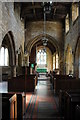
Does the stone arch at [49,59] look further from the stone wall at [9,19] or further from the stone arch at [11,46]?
the stone arch at [11,46]

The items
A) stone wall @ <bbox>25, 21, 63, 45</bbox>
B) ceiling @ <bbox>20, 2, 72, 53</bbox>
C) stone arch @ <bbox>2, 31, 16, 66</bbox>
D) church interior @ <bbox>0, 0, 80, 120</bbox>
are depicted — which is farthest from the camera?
stone wall @ <bbox>25, 21, 63, 45</bbox>

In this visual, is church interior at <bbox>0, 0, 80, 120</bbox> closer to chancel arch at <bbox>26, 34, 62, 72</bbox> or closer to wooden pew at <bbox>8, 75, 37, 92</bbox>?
wooden pew at <bbox>8, 75, 37, 92</bbox>

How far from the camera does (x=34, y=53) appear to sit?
2723 centimetres

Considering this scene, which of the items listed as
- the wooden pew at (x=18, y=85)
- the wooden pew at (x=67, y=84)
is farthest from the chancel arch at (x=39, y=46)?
the wooden pew at (x=67, y=84)

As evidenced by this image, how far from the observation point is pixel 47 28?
67.9ft

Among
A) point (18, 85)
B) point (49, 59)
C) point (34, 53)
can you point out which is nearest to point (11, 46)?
point (18, 85)

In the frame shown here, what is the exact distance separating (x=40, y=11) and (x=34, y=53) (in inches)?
418

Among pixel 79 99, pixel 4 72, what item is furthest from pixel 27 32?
pixel 79 99

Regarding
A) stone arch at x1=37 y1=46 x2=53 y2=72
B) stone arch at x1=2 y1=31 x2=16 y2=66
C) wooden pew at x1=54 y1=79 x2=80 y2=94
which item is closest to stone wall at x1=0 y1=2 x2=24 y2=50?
stone arch at x1=2 y1=31 x2=16 y2=66

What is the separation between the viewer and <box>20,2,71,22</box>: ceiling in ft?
50.8

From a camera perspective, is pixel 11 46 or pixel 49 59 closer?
pixel 11 46

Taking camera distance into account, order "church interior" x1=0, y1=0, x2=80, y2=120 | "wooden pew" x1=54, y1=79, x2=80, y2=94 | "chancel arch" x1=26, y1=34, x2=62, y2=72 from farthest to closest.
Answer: "chancel arch" x1=26, y1=34, x2=62, y2=72
"wooden pew" x1=54, y1=79, x2=80, y2=94
"church interior" x1=0, y1=0, x2=80, y2=120

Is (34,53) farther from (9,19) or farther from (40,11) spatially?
(9,19)

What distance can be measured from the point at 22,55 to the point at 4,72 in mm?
3650
